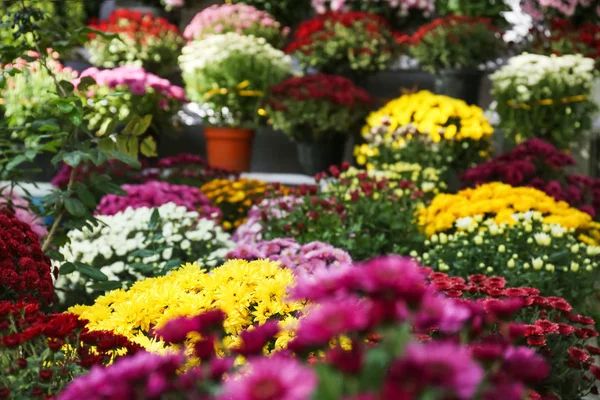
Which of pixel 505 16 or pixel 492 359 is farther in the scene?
pixel 505 16

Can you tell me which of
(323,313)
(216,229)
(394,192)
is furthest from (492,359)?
(394,192)

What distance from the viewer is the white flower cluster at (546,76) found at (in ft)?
14.1

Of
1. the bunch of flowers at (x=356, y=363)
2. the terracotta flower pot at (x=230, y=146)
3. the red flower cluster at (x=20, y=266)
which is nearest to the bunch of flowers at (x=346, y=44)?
the terracotta flower pot at (x=230, y=146)

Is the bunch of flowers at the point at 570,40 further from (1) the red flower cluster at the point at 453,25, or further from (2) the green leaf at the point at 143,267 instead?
(2) the green leaf at the point at 143,267

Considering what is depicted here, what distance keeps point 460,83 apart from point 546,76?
60 cm

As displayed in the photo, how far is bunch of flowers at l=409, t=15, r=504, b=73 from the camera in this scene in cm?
455

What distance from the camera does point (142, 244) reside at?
275cm

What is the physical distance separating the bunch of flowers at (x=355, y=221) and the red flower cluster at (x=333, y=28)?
67.3 inches

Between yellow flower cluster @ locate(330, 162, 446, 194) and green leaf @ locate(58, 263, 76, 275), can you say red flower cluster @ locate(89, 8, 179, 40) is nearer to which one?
yellow flower cluster @ locate(330, 162, 446, 194)

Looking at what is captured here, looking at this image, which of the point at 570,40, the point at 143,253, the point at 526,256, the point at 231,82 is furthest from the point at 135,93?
the point at 570,40

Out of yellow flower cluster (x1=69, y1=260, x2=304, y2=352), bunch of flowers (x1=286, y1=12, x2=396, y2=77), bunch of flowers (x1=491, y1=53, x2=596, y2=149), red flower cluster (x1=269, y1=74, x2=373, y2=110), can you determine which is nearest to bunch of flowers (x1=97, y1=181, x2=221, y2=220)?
red flower cluster (x1=269, y1=74, x2=373, y2=110)

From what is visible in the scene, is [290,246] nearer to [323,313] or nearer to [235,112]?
[323,313]

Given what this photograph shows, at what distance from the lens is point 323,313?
0.68 m

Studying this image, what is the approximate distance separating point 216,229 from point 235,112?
77.3 inches
